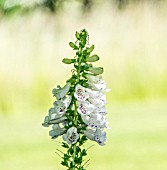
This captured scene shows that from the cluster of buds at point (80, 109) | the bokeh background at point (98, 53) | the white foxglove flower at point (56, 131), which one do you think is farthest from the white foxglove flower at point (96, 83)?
the bokeh background at point (98, 53)

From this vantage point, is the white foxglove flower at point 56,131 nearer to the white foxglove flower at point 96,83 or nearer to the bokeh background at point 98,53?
the white foxglove flower at point 96,83

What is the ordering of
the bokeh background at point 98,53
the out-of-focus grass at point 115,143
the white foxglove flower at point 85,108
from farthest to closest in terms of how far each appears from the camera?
the bokeh background at point 98,53 → the out-of-focus grass at point 115,143 → the white foxglove flower at point 85,108

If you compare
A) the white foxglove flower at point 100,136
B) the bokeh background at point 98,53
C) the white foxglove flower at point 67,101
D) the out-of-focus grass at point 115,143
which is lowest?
the white foxglove flower at point 100,136

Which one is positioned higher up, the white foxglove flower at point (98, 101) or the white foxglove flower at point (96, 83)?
the white foxglove flower at point (96, 83)

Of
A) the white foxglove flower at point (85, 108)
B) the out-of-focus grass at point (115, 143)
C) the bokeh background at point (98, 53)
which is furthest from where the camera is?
the bokeh background at point (98, 53)

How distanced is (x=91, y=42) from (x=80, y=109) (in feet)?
10.2

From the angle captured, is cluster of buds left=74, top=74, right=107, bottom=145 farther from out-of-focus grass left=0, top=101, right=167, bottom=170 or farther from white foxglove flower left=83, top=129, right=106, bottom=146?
out-of-focus grass left=0, top=101, right=167, bottom=170

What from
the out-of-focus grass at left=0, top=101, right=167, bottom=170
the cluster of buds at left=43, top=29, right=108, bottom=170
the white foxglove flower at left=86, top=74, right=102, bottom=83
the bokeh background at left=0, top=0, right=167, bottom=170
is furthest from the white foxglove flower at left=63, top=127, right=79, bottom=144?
the bokeh background at left=0, top=0, right=167, bottom=170

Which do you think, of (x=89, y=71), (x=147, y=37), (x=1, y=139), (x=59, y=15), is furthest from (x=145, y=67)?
(x=89, y=71)

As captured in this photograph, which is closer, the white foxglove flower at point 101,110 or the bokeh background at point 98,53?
the white foxglove flower at point 101,110

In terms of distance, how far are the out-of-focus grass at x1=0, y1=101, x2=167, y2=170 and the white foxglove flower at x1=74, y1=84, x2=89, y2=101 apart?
8.34 ft

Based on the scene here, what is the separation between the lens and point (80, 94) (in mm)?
1384

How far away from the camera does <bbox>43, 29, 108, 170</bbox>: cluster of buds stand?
4.53 ft

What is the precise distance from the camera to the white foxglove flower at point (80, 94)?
1.38 m
